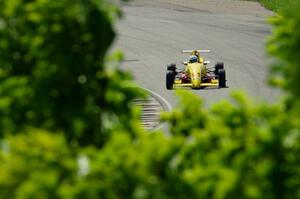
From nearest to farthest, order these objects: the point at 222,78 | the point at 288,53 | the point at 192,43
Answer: the point at 288,53 < the point at 222,78 < the point at 192,43

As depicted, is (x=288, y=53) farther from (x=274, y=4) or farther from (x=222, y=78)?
(x=274, y=4)

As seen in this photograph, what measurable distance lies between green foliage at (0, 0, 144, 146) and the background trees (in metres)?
0.01

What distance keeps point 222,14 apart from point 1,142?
5169cm

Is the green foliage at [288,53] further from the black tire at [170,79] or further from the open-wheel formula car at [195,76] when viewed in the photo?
the black tire at [170,79]

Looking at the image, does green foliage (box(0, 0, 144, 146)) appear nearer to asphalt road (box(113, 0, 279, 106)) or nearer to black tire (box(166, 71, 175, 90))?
asphalt road (box(113, 0, 279, 106))

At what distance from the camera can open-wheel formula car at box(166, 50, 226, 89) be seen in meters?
40.0

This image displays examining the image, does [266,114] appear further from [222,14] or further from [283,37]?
[222,14]

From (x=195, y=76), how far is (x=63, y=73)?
98.9 feet

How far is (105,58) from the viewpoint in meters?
10.2

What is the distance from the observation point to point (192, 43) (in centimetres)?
5247

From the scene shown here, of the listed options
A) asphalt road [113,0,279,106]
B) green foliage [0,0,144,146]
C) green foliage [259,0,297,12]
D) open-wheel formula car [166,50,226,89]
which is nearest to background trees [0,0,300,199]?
green foliage [0,0,144,146]

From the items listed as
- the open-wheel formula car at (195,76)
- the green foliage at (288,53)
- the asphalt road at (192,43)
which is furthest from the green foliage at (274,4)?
the green foliage at (288,53)

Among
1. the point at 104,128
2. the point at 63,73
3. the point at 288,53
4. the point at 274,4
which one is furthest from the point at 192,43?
the point at 288,53

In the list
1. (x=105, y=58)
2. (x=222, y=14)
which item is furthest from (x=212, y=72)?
(x=105, y=58)
